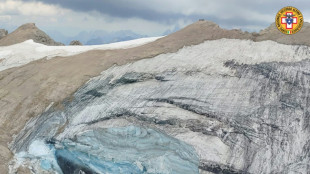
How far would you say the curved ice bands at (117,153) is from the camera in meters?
15.0

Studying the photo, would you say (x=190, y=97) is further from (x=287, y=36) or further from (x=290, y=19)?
(x=290, y=19)

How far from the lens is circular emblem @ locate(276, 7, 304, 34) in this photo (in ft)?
63.4

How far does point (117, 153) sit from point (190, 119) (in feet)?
15.8

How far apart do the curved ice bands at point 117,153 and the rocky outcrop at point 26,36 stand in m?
24.2

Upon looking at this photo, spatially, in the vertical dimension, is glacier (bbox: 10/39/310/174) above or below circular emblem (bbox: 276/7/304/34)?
below

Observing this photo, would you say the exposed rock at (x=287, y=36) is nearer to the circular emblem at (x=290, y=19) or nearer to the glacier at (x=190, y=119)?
the circular emblem at (x=290, y=19)

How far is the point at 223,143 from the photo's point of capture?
14.7m

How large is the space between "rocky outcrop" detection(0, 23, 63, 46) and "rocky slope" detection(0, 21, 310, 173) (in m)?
15.0

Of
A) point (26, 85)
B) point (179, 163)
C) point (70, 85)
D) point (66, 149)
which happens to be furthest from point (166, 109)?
point (26, 85)

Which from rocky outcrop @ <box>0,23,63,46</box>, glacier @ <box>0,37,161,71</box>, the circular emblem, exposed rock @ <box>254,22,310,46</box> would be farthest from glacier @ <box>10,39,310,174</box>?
rocky outcrop @ <box>0,23,63,46</box>

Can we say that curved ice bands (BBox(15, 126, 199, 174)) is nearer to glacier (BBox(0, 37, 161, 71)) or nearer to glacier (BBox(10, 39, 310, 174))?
glacier (BBox(10, 39, 310, 174))

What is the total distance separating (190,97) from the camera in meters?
17.0

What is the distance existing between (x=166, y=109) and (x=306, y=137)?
25.4ft

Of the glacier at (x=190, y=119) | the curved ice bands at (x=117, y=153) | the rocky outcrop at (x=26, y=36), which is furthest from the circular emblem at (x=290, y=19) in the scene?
the rocky outcrop at (x=26, y=36)
